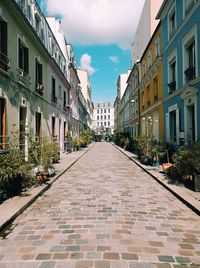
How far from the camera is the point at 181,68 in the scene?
12.3m

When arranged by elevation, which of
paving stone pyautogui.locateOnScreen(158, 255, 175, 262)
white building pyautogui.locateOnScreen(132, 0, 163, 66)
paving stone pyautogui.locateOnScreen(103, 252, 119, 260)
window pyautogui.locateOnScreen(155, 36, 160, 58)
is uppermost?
white building pyautogui.locateOnScreen(132, 0, 163, 66)

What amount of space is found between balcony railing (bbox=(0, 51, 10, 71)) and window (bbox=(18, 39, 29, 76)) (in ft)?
6.31

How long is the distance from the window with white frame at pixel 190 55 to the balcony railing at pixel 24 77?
740cm

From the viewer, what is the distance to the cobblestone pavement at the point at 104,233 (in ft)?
11.6

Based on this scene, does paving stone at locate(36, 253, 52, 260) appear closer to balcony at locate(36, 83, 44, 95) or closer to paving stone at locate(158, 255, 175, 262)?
paving stone at locate(158, 255, 175, 262)

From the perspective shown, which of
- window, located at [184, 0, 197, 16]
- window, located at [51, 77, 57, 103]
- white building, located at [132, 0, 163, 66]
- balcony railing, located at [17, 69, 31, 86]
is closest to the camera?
window, located at [184, 0, 197, 16]

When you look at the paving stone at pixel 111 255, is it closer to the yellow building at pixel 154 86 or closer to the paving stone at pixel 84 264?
the paving stone at pixel 84 264

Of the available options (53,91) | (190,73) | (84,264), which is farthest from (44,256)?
(53,91)

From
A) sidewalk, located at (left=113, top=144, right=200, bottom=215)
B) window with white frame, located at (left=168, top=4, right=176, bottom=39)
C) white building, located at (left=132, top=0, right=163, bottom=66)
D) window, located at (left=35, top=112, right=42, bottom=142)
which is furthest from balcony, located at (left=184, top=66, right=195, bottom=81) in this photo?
white building, located at (left=132, top=0, right=163, bottom=66)

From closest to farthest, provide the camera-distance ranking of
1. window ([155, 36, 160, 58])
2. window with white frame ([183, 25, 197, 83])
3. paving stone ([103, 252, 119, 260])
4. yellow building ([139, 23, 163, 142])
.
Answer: paving stone ([103, 252, 119, 260]) → window with white frame ([183, 25, 197, 83]) → yellow building ([139, 23, 163, 142]) → window ([155, 36, 160, 58])

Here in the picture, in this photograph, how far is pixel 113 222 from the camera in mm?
5066

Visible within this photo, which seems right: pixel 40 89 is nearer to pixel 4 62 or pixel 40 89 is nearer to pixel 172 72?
pixel 4 62

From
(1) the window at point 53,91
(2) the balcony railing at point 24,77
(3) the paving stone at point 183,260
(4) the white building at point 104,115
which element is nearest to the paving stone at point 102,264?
(3) the paving stone at point 183,260

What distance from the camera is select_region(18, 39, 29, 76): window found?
11835mm
